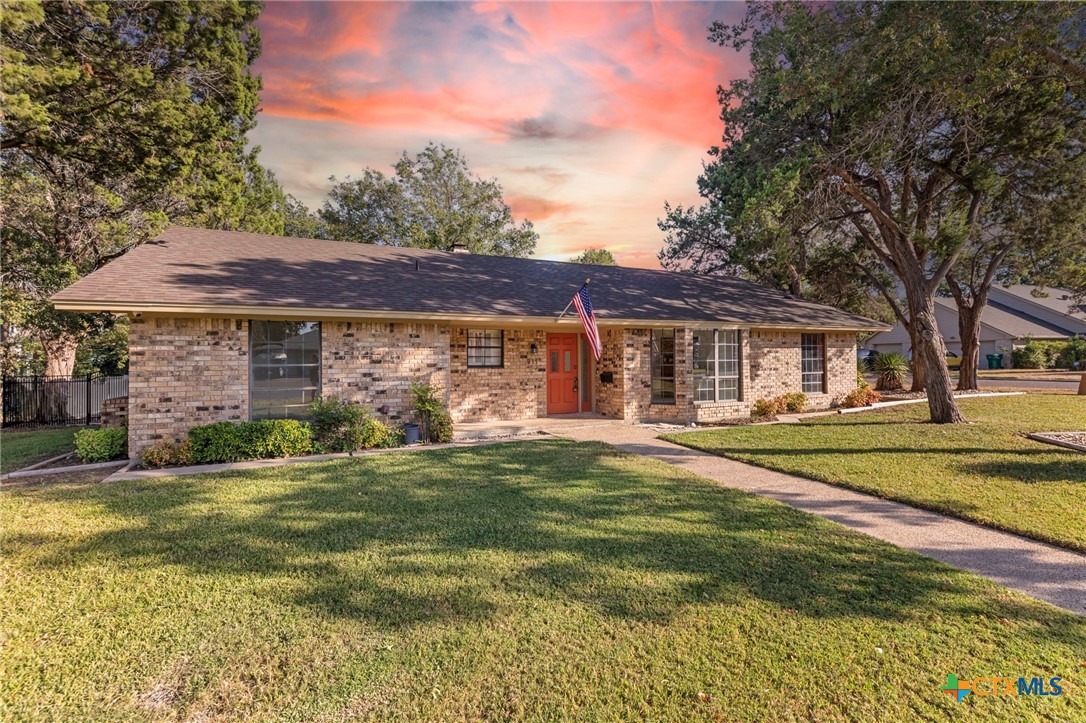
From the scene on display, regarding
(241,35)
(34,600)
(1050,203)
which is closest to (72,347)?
(241,35)

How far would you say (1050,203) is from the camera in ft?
45.6

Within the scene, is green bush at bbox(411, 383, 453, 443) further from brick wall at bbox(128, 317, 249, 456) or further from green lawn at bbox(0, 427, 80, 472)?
green lawn at bbox(0, 427, 80, 472)

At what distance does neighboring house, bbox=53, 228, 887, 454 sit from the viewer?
8.31 meters

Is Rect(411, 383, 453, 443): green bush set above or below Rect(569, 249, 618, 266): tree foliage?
below

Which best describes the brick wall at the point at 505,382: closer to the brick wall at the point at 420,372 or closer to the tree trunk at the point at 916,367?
the brick wall at the point at 420,372

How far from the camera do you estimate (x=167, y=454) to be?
782 centimetres

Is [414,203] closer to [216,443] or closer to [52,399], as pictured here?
[52,399]

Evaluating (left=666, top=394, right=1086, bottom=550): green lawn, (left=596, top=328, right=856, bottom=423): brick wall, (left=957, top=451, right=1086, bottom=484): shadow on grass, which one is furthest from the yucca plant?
(left=957, top=451, right=1086, bottom=484): shadow on grass

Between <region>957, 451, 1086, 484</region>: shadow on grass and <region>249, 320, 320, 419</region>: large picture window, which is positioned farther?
<region>249, 320, 320, 419</region>: large picture window

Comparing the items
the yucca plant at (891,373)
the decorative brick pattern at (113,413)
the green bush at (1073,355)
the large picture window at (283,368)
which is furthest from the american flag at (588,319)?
the green bush at (1073,355)

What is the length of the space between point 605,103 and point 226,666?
12.4 meters

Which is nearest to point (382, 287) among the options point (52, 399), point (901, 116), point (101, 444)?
point (101, 444)

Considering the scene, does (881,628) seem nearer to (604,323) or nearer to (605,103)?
(604,323)

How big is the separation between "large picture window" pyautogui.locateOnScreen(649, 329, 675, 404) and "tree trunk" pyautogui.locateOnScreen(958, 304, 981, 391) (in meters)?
13.7
